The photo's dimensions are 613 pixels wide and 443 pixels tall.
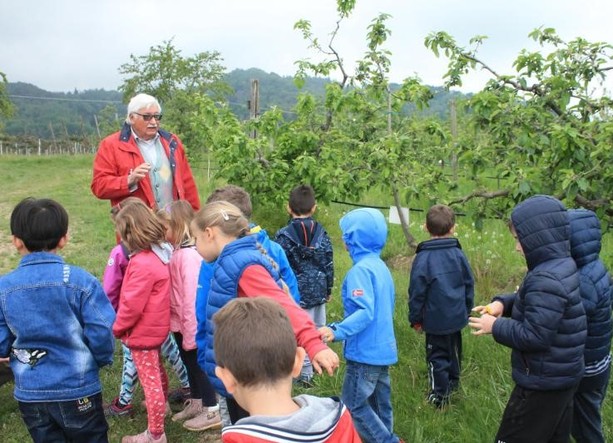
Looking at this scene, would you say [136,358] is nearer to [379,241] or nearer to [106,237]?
[379,241]

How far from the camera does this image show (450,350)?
3.72 metres

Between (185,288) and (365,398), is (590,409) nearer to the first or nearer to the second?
(365,398)

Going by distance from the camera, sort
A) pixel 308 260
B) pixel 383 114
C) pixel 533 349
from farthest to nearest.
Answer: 1. pixel 383 114
2. pixel 308 260
3. pixel 533 349

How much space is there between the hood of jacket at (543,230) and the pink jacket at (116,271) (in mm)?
2312

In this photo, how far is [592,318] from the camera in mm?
2709

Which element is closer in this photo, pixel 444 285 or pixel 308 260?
→ pixel 444 285

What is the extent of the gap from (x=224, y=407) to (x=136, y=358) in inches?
26.4

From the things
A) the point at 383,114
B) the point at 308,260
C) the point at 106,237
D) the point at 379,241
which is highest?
the point at 383,114

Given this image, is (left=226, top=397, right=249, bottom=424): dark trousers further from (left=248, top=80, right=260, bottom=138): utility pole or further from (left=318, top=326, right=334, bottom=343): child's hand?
(left=248, top=80, right=260, bottom=138): utility pole

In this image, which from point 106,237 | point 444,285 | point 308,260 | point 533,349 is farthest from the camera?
point 106,237

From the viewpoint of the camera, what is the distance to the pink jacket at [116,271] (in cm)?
350

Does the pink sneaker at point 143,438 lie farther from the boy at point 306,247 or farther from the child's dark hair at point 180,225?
the boy at point 306,247

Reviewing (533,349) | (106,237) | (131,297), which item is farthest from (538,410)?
(106,237)

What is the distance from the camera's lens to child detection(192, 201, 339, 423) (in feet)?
7.75
